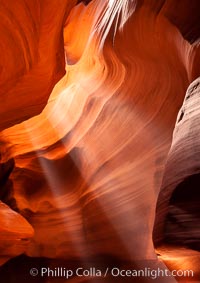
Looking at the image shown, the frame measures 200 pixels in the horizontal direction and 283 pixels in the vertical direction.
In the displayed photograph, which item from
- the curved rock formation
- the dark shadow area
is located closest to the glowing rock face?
the curved rock formation

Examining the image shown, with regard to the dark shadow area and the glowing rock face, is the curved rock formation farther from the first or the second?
the glowing rock face

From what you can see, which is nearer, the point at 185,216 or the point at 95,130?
the point at 185,216

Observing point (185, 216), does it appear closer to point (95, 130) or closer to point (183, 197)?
point (183, 197)

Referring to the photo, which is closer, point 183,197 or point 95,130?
point 183,197

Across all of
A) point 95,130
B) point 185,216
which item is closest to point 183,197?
point 185,216

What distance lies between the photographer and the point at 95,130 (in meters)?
6.38

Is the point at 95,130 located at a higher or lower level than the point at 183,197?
higher

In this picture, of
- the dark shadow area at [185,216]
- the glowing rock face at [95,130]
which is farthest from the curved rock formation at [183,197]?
the glowing rock face at [95,130]

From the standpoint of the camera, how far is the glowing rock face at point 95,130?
5.06m

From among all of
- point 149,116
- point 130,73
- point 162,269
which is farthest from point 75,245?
point 130,73

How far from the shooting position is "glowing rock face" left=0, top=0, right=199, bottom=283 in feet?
16.6

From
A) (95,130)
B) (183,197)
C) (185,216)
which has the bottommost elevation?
(185,216)

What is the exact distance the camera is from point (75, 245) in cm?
587

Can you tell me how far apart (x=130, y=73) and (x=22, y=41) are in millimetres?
1901
